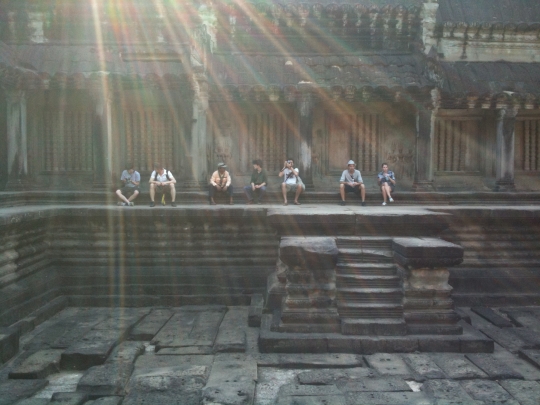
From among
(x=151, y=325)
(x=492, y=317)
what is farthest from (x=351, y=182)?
(x=151, y=325)

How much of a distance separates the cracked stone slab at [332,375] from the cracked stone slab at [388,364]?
12 cm

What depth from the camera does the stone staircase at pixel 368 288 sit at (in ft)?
18.0

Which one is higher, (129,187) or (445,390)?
(129,187)

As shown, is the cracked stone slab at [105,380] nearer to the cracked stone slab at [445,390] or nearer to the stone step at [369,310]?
the stone step at [369,310]

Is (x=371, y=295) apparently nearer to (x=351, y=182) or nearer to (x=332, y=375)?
(x=332, y=375)

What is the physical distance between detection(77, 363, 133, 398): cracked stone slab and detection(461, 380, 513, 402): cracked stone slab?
121 inches

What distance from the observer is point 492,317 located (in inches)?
264

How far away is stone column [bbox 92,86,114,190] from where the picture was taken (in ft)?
34.4

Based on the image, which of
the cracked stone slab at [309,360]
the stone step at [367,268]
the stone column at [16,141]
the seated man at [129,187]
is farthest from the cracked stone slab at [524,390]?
the stone column at [16,141]

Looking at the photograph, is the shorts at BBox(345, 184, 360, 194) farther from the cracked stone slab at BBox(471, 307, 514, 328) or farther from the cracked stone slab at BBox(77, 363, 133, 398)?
the cracked stone slab at BBox(77, 363, 133, 398)

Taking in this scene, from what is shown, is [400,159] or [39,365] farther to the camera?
[400,159]

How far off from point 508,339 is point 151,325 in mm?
4420

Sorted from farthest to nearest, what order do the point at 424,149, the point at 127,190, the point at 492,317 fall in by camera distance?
the point at 424,149 → the point at 127,190 → the point at 492,317

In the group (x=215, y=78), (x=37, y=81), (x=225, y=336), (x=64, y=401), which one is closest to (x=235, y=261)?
(x=225, y=336)
